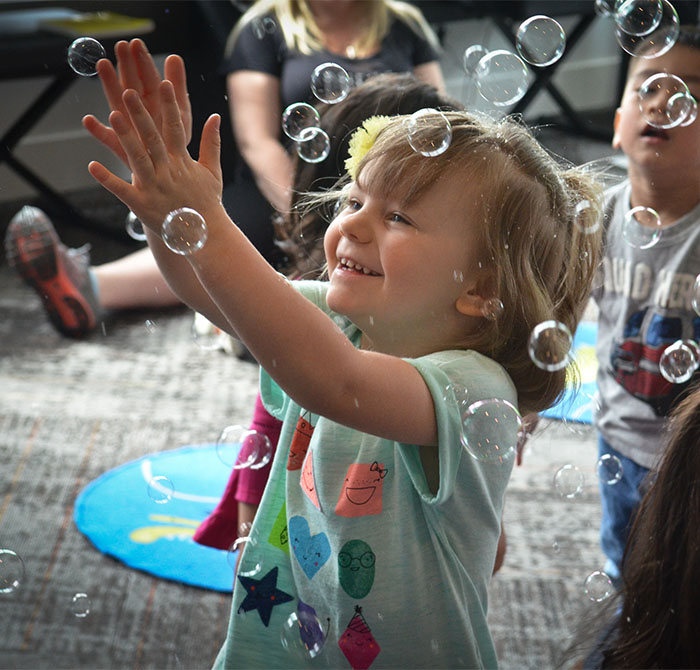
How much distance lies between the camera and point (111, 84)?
0.61 metres

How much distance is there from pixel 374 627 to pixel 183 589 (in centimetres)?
61

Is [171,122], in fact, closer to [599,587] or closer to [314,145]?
[314,145]

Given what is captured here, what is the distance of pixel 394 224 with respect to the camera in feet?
2.19

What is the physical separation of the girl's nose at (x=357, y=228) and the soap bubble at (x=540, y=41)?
0.36 meters

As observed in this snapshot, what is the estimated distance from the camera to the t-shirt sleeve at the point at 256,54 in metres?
1.41

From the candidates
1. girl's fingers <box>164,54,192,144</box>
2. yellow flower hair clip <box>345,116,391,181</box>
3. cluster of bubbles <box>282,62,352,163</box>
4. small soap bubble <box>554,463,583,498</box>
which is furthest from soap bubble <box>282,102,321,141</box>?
small soap bubble <box>554,463,583,498</box>

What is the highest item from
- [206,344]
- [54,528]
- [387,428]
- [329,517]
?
[387,428]

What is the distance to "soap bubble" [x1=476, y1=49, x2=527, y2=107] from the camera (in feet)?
2.88

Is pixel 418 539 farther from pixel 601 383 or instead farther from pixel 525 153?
pixel 601 383

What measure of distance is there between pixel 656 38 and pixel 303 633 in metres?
0.72

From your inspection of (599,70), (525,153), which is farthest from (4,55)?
(599,70)

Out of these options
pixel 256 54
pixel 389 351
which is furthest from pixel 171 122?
pixel 256 54

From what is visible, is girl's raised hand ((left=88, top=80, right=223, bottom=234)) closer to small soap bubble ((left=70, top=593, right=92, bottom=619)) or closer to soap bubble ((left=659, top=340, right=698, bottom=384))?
soap bubble ((left=659, top=340, right=698, bottom=384))

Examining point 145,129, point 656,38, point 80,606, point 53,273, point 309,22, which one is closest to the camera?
point 145,129
